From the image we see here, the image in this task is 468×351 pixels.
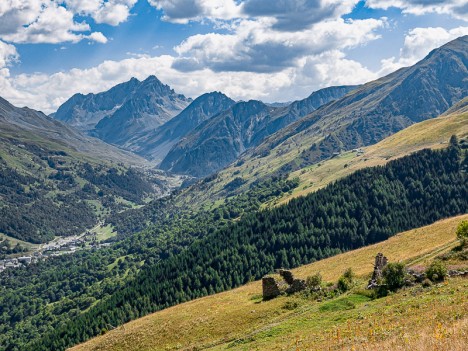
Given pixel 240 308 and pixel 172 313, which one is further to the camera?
pixel 172 313

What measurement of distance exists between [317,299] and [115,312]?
13917 centimetres

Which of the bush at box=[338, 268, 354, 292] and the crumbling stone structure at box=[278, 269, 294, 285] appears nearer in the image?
the bush at box=[338, 268, 354, 292]

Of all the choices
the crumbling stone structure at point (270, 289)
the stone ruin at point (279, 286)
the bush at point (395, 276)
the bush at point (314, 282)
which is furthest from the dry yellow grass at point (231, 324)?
the bush at point (395, 276)

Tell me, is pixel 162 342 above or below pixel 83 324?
above

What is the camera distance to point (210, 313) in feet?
205

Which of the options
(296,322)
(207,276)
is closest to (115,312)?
(207,276)

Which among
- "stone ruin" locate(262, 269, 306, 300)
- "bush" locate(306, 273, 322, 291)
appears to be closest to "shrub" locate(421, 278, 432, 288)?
"bush" locate(306, 273, 322, 291)

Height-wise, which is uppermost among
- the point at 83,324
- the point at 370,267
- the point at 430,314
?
the point at 430,314

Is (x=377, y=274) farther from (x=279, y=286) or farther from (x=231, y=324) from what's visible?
(x=231, y=324)

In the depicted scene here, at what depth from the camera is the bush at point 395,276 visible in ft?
156

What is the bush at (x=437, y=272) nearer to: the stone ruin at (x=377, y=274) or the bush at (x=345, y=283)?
the stone ruin at (x=377, y=274)

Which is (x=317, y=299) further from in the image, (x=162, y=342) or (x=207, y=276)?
(x=207, y=276)

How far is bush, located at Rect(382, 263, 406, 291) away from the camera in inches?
1877

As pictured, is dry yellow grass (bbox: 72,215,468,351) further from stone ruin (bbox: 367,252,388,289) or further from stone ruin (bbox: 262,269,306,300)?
stone ruin (bbox: 367,252,388,289)
